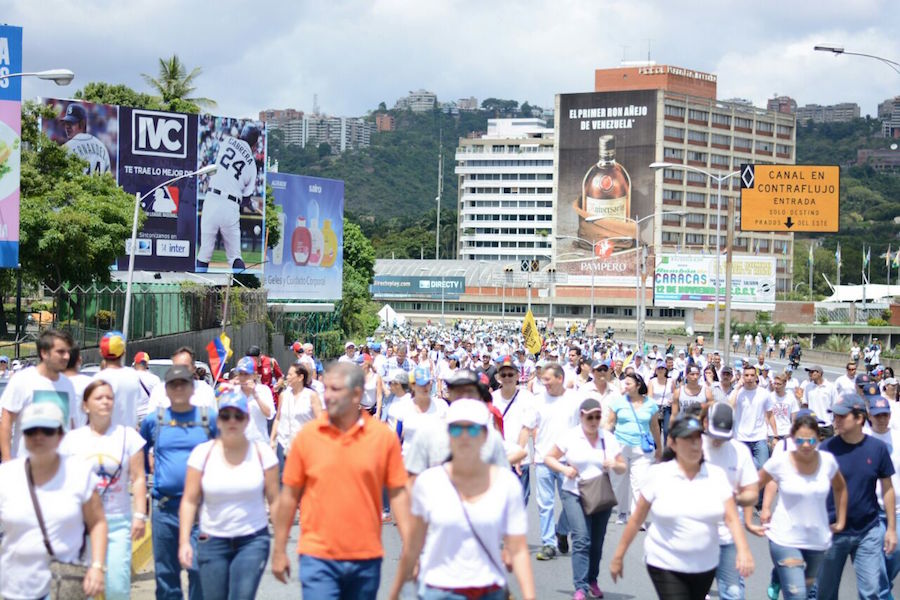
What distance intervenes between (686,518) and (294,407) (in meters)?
6.19

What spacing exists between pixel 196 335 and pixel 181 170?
9.57 meters

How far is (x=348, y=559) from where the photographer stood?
595cm

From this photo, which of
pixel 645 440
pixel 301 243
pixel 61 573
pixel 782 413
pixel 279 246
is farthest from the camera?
pixel 301 243

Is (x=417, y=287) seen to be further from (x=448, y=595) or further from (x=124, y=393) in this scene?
(x=448, y=595)

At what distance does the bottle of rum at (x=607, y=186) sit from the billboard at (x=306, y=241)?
7570 centimetres

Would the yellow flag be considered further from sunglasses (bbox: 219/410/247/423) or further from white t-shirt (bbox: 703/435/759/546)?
sunglasses (bbox: 219/410/247/423)

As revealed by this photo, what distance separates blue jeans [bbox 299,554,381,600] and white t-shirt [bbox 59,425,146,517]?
1.56 meters

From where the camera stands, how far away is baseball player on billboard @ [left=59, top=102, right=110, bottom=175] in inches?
1897

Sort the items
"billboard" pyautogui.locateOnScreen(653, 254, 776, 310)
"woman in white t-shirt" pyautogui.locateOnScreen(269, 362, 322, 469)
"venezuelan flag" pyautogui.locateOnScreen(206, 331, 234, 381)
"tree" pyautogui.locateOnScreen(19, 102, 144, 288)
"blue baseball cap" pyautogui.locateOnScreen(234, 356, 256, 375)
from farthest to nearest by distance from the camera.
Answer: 1. "billboard" pyautogui.locateOnScreen(653, 254, 776, 310)
2. "tree" pyautogui.locateOnScreen(19, 102, 144, 288)
3. "venezuelan flag" pyautogui.locateOnScreen(206, 331, 234, 381)
4. "woman in white t-shirt" pyautogui.locateOnScreen(269, 362, 322, 469)
5. "blue baseball cap" pyautogui.locateOnScreen(234, 356, 256, 375)

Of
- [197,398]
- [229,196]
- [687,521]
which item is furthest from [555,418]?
[229,196]

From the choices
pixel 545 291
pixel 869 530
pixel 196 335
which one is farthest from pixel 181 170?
pixel 545 291

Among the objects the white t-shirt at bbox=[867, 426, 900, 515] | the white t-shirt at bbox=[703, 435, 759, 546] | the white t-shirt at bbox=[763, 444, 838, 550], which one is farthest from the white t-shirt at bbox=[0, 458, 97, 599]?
the white t-shirt at bbox=[867, 426, 900, 515]

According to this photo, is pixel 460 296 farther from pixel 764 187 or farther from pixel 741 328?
pixel 764 187

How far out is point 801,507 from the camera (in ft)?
25.7
